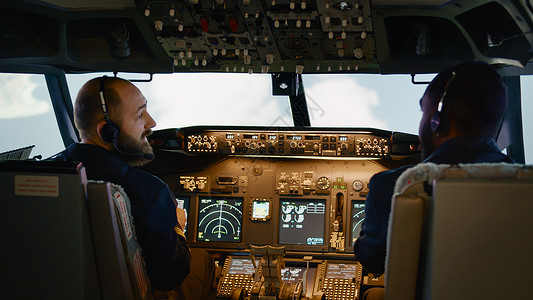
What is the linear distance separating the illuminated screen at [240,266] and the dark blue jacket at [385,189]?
1.51 meters

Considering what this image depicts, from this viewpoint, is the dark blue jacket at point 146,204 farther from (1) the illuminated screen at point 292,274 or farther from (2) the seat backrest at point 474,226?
(1) the illuminated screen at point 292,274

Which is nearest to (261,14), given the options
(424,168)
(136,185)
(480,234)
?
(136,185)

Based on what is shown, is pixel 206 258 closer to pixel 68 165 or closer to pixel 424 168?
pixel 68 165

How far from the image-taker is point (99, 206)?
5.51 feet

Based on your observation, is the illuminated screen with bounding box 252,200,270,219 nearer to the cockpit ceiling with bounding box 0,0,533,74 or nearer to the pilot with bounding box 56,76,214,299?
the cockpit ceiling with bounding box 0,0,533,74

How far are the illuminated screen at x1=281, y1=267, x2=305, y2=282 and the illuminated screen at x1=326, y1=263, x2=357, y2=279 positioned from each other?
16 cm

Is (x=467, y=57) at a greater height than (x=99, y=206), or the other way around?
(x=467, y=57)

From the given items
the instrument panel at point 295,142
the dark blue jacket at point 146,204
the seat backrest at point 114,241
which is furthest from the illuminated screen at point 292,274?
the seat backrest at point 114,241

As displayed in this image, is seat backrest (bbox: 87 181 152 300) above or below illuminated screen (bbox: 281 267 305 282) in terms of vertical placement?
above

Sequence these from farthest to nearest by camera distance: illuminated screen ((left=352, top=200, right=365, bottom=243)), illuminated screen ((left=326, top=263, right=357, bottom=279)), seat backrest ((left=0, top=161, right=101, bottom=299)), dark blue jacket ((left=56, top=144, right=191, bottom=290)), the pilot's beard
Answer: illuminated screen ((left=352, top=200, right=365, bottom=243)) < illuminated screen ((left=326, top=263, right=357, bottom=279)) < the pilot's beard < dark blue jacket ((left=56, top=144, right=191, bottom=290)) < seat backrest ((left=0, top=161, right=101, bottom=299))

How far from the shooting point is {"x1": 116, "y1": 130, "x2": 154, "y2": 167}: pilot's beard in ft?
7.15

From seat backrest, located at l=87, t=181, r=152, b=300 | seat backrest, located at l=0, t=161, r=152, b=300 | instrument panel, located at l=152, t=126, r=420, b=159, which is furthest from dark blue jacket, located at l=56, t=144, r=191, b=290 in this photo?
instrument panel, located at l=152, t=126, r=420, b=159

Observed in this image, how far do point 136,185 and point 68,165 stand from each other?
44 cm

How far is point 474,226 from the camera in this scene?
4.30ft
